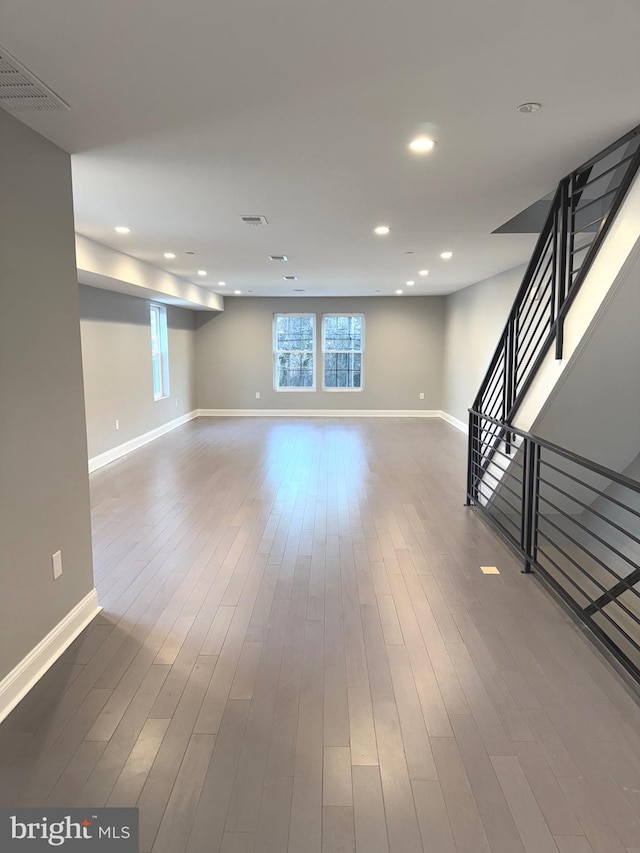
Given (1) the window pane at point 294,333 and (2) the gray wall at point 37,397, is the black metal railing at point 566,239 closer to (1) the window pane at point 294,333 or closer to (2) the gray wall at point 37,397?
(2) the gray wall at point 37,397

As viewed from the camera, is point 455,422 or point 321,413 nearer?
point 455,422

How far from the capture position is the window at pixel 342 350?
36.4 feet

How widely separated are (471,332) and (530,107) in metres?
6.79

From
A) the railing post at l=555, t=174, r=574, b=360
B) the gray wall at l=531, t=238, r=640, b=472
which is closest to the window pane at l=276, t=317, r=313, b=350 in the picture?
the gray wall at l=531, t=238, r=640, b=472

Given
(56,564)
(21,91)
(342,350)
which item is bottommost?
(56,564)

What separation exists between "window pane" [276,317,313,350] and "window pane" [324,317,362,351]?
14.4 inches

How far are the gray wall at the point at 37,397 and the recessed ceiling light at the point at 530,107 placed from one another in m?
2.17

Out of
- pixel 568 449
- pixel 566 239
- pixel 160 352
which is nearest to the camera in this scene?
pixel 566 239

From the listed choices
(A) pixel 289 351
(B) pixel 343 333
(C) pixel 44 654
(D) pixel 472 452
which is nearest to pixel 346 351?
(B) pixel 343 333

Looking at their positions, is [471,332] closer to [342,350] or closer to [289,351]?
[342,350]

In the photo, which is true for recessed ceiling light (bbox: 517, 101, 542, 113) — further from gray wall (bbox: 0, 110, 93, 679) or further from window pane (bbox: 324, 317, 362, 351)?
window pane (bbox: 324, 317, 362, 351)

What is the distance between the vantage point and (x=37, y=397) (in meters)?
2.42

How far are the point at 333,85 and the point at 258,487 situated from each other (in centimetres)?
418

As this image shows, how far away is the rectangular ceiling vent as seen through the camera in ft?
6.07
